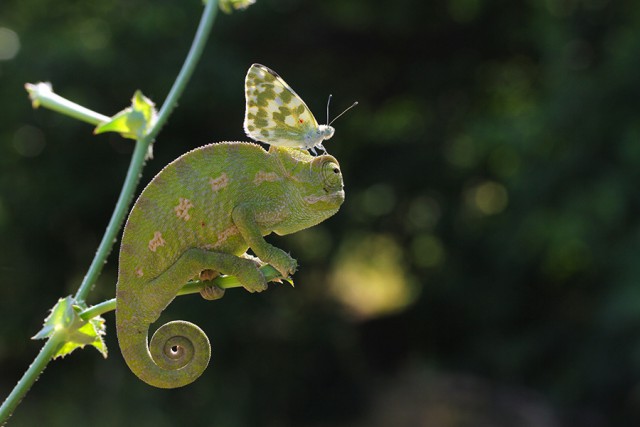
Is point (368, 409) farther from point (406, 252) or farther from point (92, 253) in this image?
point (92, 253)

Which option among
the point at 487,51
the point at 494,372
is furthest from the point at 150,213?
the point at 487,51

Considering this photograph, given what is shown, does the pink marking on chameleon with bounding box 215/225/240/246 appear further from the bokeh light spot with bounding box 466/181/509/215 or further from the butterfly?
the bokeh light spot with bounding box 466/181/509/215

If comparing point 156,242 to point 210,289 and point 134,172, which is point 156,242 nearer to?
point 210,289

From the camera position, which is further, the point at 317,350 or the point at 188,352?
the point at 317,350

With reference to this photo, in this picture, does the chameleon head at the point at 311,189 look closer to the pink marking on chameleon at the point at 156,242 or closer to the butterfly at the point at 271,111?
the butterfly at the point at 271,111

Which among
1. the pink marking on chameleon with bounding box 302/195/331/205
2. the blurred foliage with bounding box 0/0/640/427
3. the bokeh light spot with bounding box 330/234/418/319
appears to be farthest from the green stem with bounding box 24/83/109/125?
the bokeh light spot with bounding box 330/234/418/319

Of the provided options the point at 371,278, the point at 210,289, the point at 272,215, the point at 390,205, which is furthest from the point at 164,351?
the point at 371,278

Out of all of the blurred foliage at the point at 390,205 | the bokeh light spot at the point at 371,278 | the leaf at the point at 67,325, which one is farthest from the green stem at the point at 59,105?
the bokeh light spot at the point at 371,278
